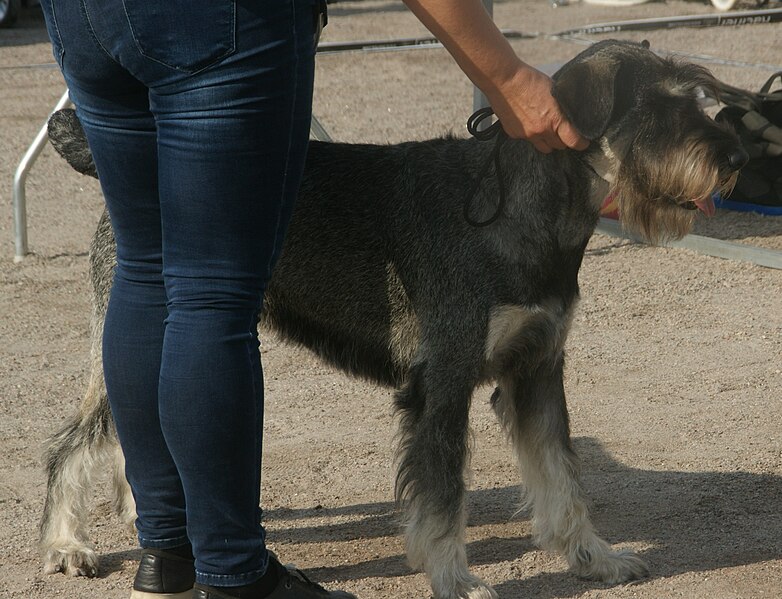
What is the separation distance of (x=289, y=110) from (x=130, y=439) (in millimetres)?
1015

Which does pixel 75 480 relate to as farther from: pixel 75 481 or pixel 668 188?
pixel 668 188

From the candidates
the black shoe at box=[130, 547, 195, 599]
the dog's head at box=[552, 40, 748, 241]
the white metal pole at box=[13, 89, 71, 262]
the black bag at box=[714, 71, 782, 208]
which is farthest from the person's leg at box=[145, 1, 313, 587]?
the black bag at box=[714, 71, 782, 208]

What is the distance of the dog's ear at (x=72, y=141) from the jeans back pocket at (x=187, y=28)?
1446 millimetres

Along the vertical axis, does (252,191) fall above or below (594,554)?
above

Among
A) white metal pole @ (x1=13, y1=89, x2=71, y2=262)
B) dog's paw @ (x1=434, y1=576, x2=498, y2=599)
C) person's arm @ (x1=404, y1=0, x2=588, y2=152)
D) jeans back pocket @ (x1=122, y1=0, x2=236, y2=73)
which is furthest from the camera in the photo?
white metal pole @ (x1=13, y1=89, x2=71, y2=262)

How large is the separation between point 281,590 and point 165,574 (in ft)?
1.12

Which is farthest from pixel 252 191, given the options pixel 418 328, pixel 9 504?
pixel 9 504

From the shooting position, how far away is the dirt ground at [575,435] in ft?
12.8

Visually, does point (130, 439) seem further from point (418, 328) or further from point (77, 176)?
point (77, 176)

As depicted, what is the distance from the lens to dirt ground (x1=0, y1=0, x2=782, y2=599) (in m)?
3.89

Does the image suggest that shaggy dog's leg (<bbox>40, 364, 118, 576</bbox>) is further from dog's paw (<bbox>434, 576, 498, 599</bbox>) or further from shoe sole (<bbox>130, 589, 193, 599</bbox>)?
dog's paw (<bbox>434, 576, 498, 599</bbox>)

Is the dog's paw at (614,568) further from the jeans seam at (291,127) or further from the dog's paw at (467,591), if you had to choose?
the jeans seam at (291,127)

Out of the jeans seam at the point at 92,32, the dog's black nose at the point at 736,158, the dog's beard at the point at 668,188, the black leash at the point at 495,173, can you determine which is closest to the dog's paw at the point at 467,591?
the black leash at the point at 495,173

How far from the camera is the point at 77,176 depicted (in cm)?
897
